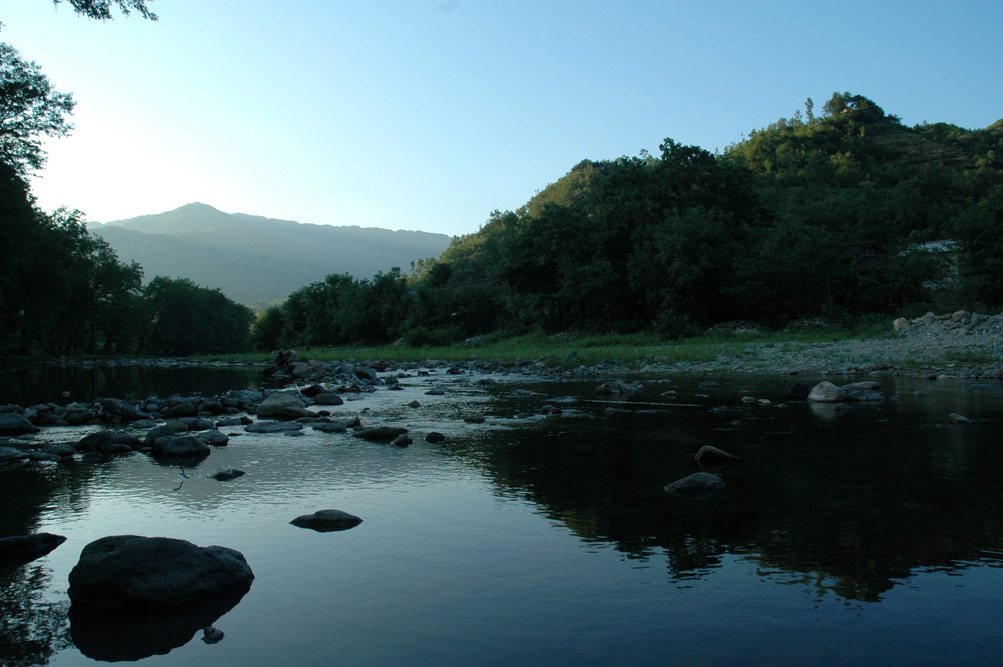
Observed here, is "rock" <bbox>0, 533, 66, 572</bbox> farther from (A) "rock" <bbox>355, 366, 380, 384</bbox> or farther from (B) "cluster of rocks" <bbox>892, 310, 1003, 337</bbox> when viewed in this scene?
(B) "cluster of rocks" <bbox>892, 310, 1003, 337</bbox>

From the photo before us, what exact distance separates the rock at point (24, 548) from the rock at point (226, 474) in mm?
2476

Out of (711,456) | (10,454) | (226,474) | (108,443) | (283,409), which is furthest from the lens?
(283,409)

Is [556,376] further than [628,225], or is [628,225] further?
[628,225]

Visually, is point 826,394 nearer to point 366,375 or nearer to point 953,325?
point 953,325

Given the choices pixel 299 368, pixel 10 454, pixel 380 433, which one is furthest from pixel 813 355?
pixel 299 368

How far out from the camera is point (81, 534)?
576cm

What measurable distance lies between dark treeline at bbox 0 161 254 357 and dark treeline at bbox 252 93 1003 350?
22338 millimetres

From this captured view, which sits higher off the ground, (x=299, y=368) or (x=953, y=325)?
(x=953, y=325)

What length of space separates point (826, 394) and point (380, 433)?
992cm

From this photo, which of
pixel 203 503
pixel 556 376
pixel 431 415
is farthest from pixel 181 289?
pixel 203 503

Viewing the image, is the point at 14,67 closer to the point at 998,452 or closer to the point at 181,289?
the point at 998,452

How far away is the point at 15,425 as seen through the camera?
12258mm

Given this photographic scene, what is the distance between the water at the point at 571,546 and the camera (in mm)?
3607

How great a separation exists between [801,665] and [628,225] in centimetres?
4330
